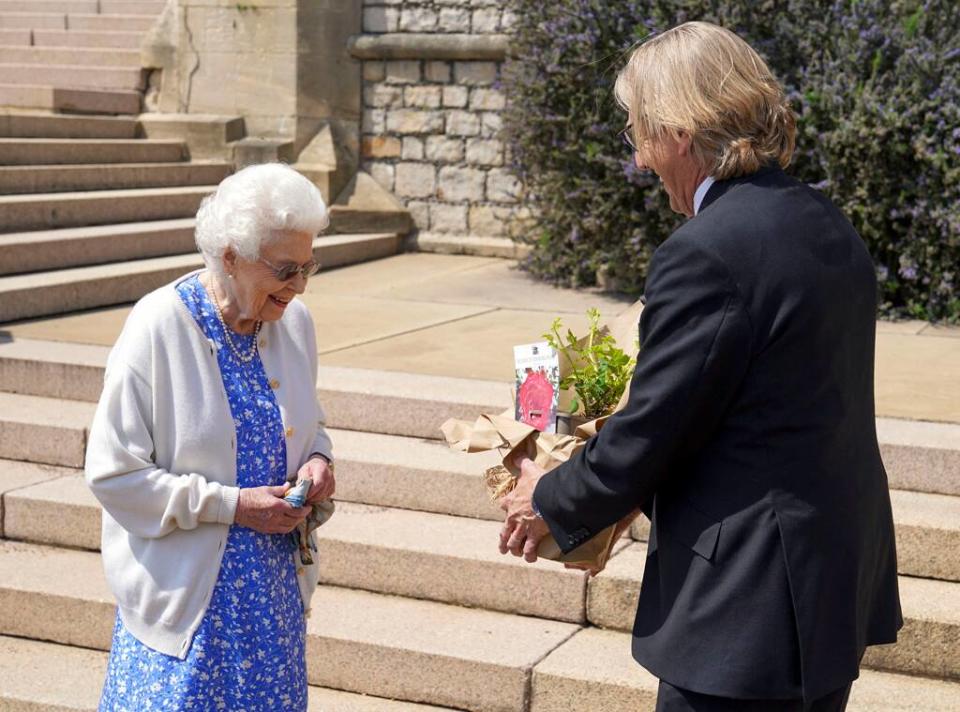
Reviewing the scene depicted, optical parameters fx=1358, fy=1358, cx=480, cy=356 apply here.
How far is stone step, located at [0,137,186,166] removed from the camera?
30.1 feet

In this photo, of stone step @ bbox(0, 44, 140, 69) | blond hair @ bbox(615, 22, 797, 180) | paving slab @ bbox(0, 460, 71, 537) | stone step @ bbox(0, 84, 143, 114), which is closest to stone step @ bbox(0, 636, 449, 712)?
paving slab @ bbox(0, 460, 71, 537)

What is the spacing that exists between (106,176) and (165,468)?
7311mm

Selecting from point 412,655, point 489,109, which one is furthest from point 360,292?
point 412,655

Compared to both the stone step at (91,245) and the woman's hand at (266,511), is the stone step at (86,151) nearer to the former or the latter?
the stone step at (91,245)

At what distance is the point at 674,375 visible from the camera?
2.17m

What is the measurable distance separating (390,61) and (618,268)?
11.0 feet

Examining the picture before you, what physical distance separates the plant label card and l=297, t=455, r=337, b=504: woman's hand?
1.60ft

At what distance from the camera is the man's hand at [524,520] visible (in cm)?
252

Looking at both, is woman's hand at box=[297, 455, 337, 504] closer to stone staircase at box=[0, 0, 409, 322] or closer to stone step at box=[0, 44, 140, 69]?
stone staircase at box=[0, 0, 409, 322]

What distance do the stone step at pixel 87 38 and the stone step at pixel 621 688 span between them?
8734mm

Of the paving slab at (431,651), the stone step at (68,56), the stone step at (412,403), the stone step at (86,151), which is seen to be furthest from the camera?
the stone step at (68,56)

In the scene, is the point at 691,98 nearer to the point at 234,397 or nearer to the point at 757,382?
the point at 757,382

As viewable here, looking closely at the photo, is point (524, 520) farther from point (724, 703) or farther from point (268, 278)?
point (268, 278)

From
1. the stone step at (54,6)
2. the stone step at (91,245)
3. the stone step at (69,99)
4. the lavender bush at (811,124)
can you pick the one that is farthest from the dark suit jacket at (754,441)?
the stone step at (54,6)
